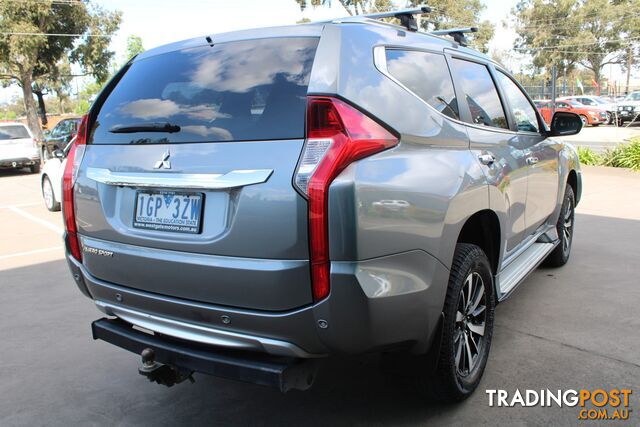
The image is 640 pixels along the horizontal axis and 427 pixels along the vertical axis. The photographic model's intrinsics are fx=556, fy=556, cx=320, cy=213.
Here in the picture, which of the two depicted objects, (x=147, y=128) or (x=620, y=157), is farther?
(x=620, y=157)

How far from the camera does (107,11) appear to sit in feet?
94.1

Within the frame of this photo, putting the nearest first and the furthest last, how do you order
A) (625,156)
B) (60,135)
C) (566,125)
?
(566,125) → (625,156) → (60,135)

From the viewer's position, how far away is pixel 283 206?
2.09 metres

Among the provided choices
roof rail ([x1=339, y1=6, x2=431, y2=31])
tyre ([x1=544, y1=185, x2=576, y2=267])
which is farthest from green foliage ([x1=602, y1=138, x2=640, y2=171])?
roof rail ([x1=339, y1=6, x2=431, y2=31])

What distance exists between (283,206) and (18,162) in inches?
652

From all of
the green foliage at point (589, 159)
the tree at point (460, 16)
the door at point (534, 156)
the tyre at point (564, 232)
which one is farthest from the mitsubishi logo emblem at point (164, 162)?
the tree at point (460, 16)

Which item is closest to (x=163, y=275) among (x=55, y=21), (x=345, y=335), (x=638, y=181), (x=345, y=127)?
(x=345, y=335)

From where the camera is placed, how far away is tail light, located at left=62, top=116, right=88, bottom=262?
9.26ft

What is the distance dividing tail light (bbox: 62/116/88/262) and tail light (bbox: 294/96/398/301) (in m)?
1.37

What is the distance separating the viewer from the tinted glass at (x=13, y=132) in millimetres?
16281

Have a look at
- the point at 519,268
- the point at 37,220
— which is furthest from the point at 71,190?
the point at 37,220

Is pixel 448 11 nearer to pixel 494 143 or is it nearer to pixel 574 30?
pixel 574 30

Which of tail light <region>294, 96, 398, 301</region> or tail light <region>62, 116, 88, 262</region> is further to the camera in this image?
tail light <region>62, 116, 88, 262</region>

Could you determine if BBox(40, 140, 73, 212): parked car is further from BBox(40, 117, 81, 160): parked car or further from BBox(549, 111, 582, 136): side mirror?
BBox(40, 117, 81, 160): parked car
